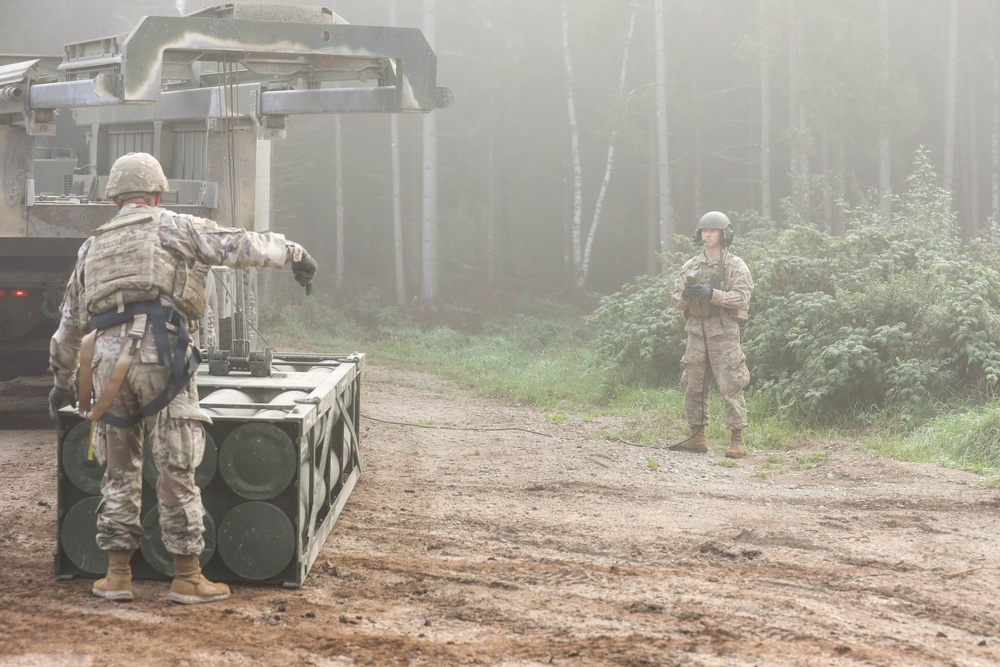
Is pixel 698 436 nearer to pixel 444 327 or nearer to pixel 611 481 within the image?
pixel 611 481

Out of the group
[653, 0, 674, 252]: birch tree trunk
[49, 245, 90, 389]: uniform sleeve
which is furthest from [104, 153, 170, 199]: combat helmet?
[653, 0, 674, 252]: birch tree trunk

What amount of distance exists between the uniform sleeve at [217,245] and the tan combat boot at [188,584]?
1.30 metres

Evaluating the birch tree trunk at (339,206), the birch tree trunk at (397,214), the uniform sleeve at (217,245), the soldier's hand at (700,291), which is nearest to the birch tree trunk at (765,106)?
the birch tree trunk at (397,214)

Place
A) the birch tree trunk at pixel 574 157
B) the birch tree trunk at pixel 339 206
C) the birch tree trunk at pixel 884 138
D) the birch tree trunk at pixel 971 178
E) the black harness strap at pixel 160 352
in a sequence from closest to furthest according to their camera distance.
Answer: the black harness strap at pixel 160 352 < the birch tree trunk at pixel 884 138 < the birch tree trunk at pixel 339 206 < the birch tree trunk at pixel 574 157 < the birch tree trunk at pixel 971 178

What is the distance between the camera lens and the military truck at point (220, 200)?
483 cm

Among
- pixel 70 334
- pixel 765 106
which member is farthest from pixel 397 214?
pixel 70 334

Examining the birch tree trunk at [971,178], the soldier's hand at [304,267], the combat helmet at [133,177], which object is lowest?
the soldier's hand at [304,267]

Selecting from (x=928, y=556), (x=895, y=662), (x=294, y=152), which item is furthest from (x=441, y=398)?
(x=294, y=152)

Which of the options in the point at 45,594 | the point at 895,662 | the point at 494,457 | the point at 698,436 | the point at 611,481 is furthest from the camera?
the point at 698,436

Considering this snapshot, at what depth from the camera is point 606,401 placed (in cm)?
1224

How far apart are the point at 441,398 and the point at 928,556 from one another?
23.5ft

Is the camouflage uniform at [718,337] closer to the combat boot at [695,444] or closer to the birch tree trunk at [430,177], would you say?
the combat boot at [695,444]

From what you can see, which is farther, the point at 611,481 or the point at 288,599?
the point at 611,481

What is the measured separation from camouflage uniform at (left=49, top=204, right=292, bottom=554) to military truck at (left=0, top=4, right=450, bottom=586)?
224mm
